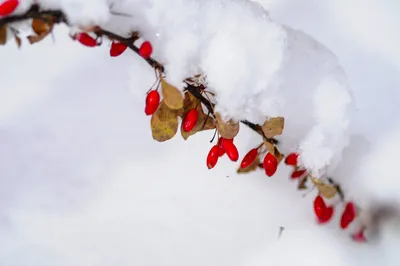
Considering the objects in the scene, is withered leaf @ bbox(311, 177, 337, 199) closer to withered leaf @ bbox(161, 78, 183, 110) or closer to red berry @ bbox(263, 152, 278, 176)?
red berry @ bbox(263, 152, 278, 176)

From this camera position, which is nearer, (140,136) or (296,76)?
(296,76)

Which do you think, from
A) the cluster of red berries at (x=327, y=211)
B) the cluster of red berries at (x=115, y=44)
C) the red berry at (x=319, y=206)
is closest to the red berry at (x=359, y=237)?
the cluster of red berries at (x=327, y=211)

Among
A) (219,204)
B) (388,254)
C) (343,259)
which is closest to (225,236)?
(219,204)

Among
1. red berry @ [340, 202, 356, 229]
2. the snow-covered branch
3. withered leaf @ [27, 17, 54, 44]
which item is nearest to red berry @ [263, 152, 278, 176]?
the snow-covered branch

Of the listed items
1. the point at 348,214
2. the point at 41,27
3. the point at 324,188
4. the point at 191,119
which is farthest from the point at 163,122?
the point at 348,214

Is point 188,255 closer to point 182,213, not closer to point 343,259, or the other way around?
point 182,213

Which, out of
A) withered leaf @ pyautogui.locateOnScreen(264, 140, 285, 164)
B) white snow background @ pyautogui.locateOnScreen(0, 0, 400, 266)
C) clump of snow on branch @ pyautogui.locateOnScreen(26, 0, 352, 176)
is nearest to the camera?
clump of snow on branch @ pyautogui.locateOnScreen(26, 0, 352, 176)
